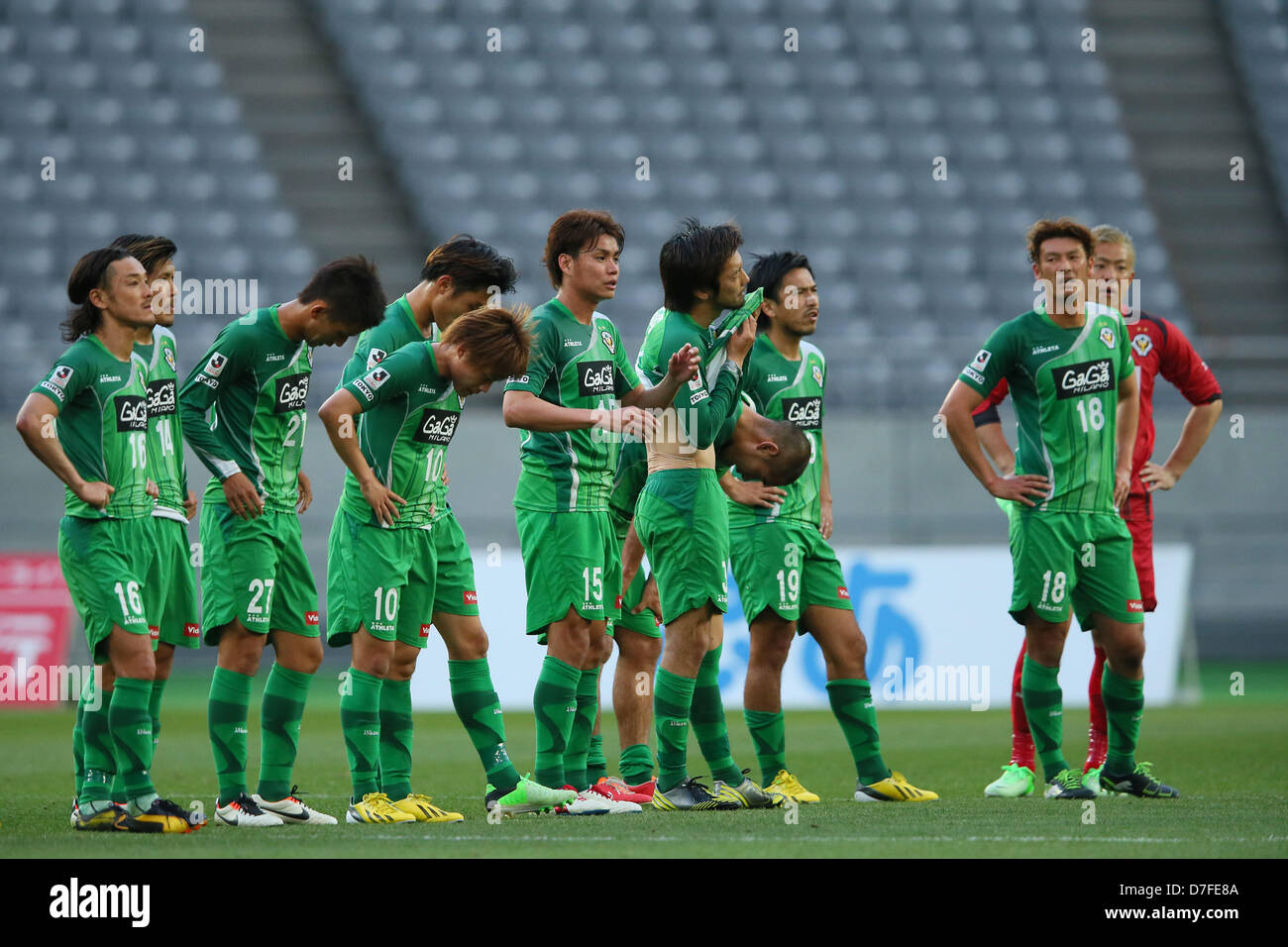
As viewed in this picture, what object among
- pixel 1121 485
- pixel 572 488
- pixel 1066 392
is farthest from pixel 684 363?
pixel 1121 485

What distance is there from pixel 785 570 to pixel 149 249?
9.33ft

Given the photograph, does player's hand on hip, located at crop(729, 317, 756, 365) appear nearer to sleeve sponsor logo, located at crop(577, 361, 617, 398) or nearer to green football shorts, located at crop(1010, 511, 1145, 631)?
sleeve sponsor logo, located at crop(577, 361, 617, 398)

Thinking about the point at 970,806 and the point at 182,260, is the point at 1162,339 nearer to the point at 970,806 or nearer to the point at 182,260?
the point at 970,806

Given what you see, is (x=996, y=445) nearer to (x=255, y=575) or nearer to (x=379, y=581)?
(x=379, y=581)

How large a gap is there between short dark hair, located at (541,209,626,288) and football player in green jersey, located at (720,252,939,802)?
98 cm

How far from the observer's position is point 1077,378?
23.2ft

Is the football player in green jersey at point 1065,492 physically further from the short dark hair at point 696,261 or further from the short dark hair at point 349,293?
the short dark hair at point 349,293

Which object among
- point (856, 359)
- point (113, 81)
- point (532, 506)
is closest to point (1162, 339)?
point (532, 506)

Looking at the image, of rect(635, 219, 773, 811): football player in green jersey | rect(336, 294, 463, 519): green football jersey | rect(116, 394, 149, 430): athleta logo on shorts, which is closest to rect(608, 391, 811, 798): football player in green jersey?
rect(635, 219, 773, 811): football player in green jersey

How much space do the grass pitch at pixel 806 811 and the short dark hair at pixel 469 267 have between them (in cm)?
203

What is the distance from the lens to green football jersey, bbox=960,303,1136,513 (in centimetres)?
705

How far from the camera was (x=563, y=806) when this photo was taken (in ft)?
20.8

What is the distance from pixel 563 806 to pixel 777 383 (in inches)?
81.2

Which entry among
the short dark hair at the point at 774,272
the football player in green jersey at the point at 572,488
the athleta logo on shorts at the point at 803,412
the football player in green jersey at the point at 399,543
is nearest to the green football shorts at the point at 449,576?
the football player in green jersey at the point at 399,543
